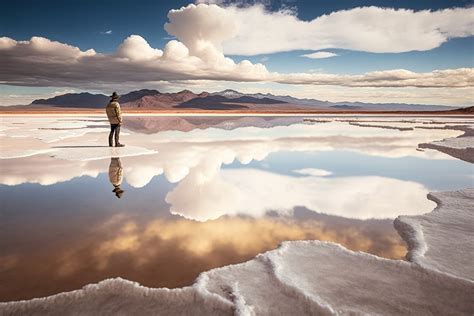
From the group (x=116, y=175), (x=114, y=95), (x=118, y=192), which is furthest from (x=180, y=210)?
(x=114, y=95)

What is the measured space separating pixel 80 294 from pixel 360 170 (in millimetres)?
8123

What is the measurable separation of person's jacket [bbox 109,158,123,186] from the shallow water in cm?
5

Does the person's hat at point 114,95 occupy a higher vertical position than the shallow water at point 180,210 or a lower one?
higher

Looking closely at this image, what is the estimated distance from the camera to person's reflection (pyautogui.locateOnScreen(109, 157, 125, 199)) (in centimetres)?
684

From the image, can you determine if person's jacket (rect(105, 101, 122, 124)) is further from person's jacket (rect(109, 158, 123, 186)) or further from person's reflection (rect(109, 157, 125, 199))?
person's jacket (rect(109, 158, 123, 186))

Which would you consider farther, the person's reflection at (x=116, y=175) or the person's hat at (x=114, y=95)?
the person's hat at (x=114, y=95)

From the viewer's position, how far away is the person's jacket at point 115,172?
7727 mm

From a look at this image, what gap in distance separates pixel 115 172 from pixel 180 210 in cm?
373

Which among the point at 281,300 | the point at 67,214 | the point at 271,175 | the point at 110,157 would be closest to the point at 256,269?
the point at 281,300

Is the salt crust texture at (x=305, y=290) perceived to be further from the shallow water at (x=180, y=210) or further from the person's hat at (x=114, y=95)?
the person's hat at (x=114, y=95)

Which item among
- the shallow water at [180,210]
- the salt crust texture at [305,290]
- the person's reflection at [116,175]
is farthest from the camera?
the person's reflection at [116,175]

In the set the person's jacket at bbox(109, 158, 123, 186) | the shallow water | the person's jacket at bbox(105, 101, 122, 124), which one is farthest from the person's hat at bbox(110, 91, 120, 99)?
the person's jacket at bbox(109, 158, 123, 186)

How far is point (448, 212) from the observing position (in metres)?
5.69

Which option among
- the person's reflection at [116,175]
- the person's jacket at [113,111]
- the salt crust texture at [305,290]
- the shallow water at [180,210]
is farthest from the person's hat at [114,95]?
the salt crust texture at [305,290]
